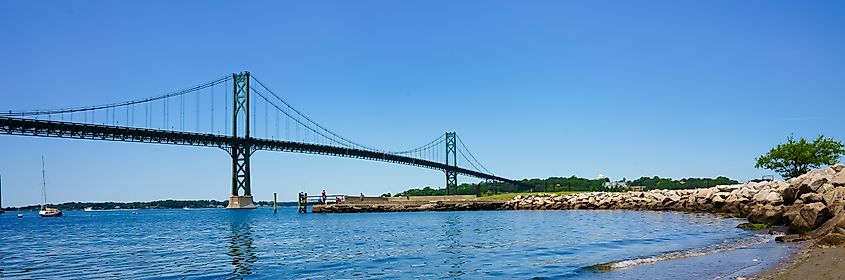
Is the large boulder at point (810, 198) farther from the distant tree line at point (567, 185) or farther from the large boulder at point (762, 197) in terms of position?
the distant tree line at point (567, 185)

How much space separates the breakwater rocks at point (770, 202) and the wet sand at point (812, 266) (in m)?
2.35

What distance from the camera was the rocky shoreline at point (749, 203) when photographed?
18984 millimetres

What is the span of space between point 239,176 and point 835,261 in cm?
6961

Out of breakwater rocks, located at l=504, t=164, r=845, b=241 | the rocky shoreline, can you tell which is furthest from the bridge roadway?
breakwater rocks, located at l=504, t=164, r=845, b=241

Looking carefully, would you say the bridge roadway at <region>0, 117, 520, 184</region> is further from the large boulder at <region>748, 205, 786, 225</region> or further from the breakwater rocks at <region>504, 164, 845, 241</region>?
the large boulder at <region>748, 205, 786, 225</region>

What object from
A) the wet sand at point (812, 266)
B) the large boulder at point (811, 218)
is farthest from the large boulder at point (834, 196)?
the wet sand at point (812, 266)

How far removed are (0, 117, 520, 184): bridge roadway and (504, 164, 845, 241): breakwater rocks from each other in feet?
93.7

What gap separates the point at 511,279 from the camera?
45.2ft

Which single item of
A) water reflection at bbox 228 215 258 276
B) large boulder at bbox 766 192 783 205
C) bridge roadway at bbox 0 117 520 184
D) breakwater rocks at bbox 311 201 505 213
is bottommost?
water reflection at bbox 228 215 258 276

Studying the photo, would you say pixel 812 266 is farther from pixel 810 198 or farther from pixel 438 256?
pixel 810 198

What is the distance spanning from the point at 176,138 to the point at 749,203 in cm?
5254

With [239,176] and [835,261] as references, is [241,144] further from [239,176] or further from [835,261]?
[835,261]

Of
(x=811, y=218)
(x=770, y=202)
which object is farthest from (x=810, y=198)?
(x=770, y=202)

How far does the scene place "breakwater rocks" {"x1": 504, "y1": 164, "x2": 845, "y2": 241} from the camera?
18938 millimetres
